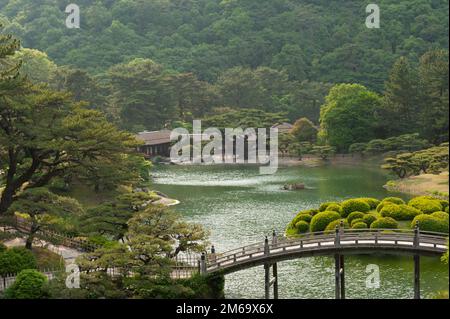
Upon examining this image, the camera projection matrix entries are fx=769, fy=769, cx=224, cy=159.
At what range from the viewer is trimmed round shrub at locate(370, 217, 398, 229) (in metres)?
39.8

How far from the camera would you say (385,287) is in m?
33.8

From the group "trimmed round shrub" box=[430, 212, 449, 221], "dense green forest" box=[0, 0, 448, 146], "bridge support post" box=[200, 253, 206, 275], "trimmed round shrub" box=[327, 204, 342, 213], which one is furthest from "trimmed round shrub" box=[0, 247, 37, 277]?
"dense green forest" box=[0, 0, 448, 146]

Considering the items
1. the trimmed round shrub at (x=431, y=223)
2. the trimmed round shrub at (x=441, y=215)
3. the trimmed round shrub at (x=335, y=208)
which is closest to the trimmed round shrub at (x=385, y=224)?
the trimmed round shrub at (x=431, y=223)

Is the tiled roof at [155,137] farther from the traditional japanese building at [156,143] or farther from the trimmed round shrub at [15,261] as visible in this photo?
the trimmed round shrub at [15,261]

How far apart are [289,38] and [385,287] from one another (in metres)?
90.2

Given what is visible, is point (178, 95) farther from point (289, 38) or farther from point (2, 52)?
point (2, 52)

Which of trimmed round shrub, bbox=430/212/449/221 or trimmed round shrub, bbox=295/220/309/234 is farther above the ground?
trimmed round shrub, bbox=430/212/449/221

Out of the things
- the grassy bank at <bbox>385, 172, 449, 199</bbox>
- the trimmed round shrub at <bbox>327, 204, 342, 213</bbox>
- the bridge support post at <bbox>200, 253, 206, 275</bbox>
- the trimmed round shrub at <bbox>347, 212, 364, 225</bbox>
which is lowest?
the bridge support post at <bbox>200, 253, 206, 275</bbox>

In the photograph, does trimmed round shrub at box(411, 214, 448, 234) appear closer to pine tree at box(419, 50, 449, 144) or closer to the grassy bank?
the grassy bank

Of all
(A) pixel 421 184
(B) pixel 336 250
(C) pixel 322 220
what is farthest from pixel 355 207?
(A) pixel 421 184

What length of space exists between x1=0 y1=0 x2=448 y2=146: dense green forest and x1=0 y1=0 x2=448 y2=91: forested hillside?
18cm

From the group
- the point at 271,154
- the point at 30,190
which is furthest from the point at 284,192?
the point at 30,190

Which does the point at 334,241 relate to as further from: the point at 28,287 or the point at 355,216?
the point at 28,287

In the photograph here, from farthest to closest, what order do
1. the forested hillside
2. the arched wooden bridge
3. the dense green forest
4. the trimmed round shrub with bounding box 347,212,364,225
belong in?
the forested hillside < the dense green forest < the trimmed round shrub with bounding box 347,212,364,225 < the arched wooden bridge
